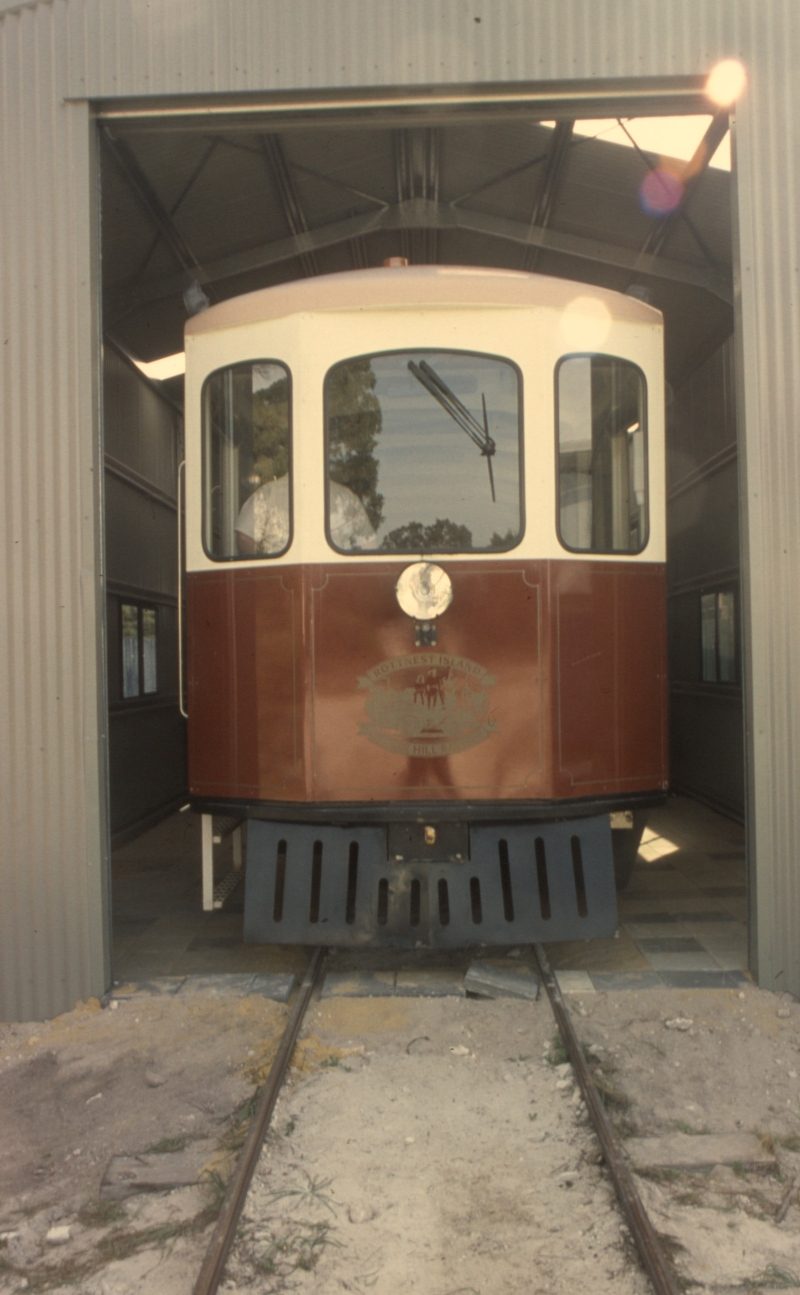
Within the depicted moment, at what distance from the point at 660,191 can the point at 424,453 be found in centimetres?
337

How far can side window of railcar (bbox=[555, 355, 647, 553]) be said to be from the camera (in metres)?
4.83

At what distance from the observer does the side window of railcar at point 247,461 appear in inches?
191

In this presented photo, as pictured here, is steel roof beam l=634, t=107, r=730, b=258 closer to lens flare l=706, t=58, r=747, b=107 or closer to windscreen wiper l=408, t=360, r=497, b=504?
lens flare l=706, t=58, r=747, b=107

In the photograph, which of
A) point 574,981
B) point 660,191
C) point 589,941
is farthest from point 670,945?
point 660,191

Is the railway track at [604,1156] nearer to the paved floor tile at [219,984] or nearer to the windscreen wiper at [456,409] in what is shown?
the paved floor tile at [219,984]

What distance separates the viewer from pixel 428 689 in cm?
468

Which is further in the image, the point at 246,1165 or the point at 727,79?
the point at 727,79

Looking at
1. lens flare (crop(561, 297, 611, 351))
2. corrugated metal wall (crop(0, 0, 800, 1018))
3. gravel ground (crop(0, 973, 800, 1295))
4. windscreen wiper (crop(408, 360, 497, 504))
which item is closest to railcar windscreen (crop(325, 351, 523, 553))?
windscreen wiper (crop(408, 360, 497, 504))

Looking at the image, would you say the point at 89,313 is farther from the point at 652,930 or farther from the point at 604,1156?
the point at 652,930

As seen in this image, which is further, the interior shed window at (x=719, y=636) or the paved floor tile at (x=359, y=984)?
the interior shed window at (x=719, y=636)

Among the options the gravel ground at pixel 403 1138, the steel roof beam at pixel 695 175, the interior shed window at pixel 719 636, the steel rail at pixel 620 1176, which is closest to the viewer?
the steel rail at pixel 620 1176

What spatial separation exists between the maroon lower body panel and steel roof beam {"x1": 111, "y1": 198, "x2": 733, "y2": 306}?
149 inches

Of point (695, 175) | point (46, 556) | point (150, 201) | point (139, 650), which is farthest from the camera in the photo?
point (139, 650)

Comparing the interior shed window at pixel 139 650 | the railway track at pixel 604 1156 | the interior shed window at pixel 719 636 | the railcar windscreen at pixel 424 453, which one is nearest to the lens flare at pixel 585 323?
the railcar windscreen at pixel 424 453
